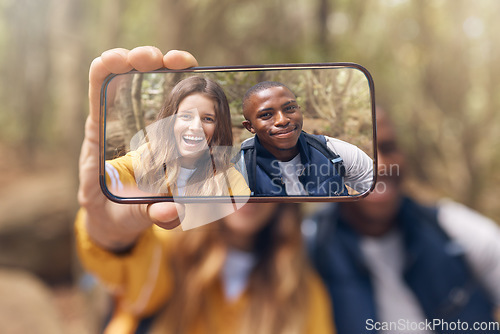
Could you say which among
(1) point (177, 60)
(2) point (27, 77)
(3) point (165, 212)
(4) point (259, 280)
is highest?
(2) point (27, 77)

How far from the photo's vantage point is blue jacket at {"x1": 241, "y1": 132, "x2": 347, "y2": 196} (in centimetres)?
23

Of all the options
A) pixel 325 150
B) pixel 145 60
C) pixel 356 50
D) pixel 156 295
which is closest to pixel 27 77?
pixel 156 295

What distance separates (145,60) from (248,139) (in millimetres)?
98

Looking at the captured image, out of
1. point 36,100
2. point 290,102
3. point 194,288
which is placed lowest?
point 194,288

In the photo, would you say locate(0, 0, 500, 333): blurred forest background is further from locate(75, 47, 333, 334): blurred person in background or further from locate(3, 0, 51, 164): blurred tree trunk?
locate(75, 47, 333, 334): blurred person in background

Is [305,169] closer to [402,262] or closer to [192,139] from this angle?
[192,139]

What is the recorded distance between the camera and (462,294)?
0.48 m

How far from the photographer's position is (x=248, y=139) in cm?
23

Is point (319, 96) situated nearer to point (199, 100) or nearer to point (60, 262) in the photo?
point (199, 100)

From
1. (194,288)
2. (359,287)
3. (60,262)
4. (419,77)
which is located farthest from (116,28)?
(60,262)

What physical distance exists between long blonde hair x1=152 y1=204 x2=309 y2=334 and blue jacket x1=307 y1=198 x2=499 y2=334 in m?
0.06

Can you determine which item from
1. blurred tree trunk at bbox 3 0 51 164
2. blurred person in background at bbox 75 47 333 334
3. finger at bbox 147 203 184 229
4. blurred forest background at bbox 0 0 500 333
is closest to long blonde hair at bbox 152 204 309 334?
blurred person in background at bbox 75 47 333 334

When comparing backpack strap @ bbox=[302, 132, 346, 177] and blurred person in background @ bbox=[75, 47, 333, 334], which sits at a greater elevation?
backpack strap @ bbox=[302, 132, 346, 177]

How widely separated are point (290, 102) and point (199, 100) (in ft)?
0.21
